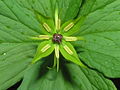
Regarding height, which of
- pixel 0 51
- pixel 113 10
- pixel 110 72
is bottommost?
pixel 110 72

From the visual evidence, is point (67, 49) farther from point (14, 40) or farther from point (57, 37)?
point (14, 40)

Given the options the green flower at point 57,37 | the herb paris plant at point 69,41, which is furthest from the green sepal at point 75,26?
the herb paris plant at point 69,41

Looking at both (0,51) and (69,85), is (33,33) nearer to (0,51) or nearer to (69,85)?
(0,51)

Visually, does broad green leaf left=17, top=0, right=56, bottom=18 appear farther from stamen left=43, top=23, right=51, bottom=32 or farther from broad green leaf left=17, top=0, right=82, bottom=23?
stamen left=43, top=23, right=51, bottom=32

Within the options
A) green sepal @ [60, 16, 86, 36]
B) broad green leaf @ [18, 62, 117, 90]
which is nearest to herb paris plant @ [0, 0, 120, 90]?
broad green leaf @ [18, 62, 117, 90]

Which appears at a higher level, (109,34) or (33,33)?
(33,33)

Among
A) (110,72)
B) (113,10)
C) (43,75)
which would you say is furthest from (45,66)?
(113,10)
